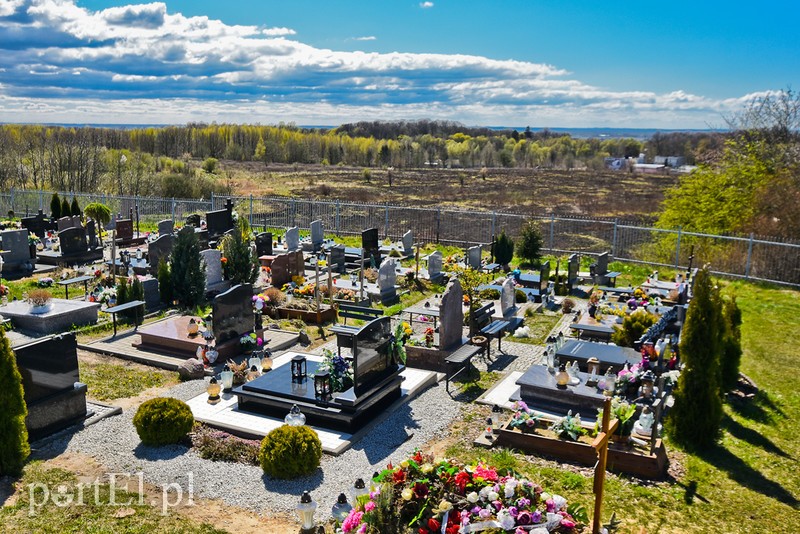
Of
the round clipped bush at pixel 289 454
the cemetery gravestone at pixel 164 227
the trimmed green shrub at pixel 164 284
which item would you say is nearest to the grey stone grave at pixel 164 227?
the cemetery gravestone at pixel 164 227

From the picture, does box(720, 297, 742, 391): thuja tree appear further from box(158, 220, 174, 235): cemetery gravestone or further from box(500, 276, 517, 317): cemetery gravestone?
box(158, 220, 174, 235): cemetery gravestone

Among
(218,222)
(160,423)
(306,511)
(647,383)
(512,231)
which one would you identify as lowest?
(512,231)

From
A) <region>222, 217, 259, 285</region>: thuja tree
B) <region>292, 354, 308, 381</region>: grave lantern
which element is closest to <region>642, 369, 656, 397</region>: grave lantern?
<region>292, 354, 308, 381</region>: grave lantern

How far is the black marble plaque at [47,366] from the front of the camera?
974 cm

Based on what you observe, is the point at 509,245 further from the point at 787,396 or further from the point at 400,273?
the point at 787,396

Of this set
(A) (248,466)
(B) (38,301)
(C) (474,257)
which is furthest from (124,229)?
(A) (248,466)

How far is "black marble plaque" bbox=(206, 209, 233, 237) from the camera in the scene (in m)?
25.5

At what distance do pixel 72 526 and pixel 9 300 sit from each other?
12.8m

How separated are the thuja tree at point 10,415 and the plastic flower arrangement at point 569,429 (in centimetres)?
775

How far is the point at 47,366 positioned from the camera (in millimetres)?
10070

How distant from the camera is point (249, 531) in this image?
298 inches

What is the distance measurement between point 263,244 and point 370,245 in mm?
4129

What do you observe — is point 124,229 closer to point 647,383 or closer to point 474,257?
point 474,257

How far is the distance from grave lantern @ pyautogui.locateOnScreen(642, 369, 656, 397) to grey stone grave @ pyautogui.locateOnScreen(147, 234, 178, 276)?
50.9 ft
